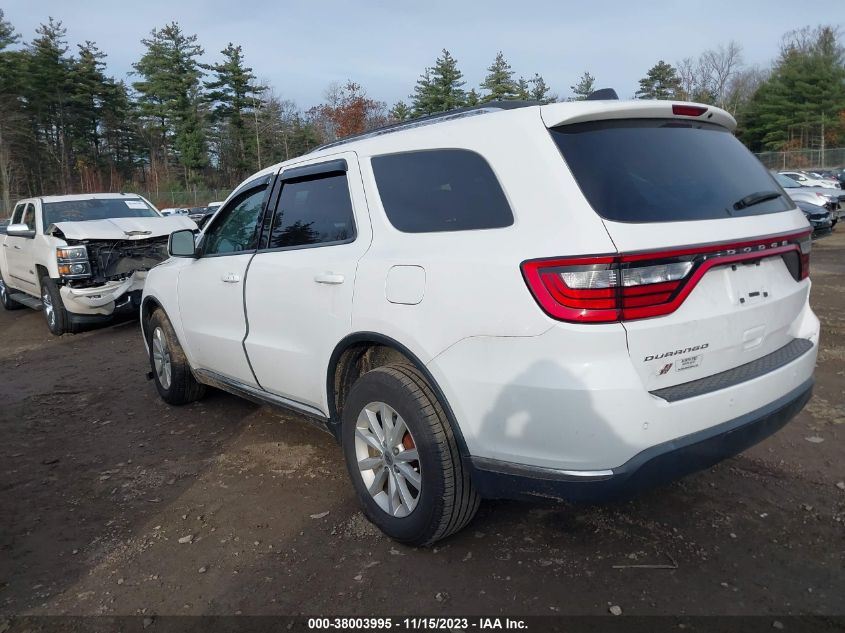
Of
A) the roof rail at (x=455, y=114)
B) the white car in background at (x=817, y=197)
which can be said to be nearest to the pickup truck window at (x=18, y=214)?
the roof rail at (x=455, y=114)

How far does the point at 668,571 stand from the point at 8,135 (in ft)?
182

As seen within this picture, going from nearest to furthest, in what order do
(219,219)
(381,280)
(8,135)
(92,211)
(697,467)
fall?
(697,467) → (381,280) → (219,219) → (92,211) → (8,135)

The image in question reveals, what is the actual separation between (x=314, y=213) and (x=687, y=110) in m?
1.92

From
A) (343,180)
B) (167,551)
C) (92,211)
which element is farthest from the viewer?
(92,211)

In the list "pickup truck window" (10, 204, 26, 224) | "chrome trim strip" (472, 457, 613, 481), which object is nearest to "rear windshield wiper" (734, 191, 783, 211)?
"chrome trim strip" (472, 457, 613, 481)

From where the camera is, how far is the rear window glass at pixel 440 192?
8.48ft

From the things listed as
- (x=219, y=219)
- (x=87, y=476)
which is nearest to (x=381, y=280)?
(x=219, y=219)

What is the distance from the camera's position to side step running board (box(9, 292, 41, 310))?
30.9ft

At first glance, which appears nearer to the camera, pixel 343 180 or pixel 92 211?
pixel 343 180

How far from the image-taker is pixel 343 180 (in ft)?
11.0

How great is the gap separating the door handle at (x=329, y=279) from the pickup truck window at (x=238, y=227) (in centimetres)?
90

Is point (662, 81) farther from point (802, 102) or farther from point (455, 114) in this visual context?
point (455, 114)

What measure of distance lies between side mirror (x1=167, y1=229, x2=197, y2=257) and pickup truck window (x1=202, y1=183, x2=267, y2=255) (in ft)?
0.29

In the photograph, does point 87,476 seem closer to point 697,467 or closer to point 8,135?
point 697,467
